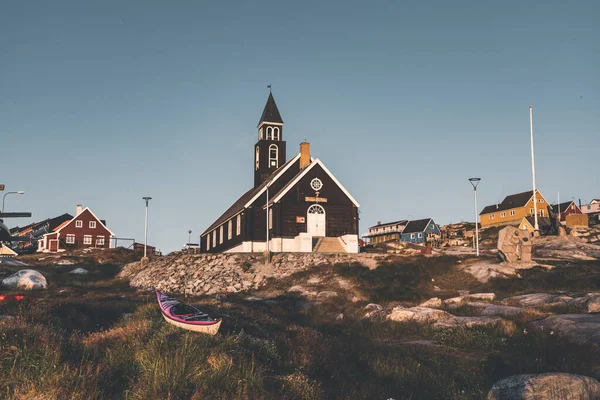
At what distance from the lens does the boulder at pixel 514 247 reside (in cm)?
3838

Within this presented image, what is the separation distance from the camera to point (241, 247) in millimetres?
53812

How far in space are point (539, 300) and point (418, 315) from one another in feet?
23.4

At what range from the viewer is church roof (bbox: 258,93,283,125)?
2415 inches

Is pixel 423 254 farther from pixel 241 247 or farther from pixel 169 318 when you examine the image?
pixel 169 318

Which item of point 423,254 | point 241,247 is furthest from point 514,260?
point 241,247

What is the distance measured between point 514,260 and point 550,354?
23.2m

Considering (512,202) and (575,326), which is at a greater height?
(512,202)

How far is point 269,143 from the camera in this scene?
6181 centimetres

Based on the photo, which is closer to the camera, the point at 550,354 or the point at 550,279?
the point at 550,354

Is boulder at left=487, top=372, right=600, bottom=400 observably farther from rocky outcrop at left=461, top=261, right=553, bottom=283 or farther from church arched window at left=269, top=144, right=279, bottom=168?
church arched window at left=269, top=144, right=279, bottom=168

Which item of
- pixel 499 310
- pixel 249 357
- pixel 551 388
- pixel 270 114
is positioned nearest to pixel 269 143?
pixel 270 114

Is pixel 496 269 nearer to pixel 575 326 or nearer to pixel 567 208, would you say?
pixel 575 326

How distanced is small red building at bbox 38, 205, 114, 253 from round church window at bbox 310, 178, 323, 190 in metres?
43.9

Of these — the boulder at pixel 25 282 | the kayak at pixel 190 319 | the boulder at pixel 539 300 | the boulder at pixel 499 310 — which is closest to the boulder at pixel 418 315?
the boulder at pixel 499 310
